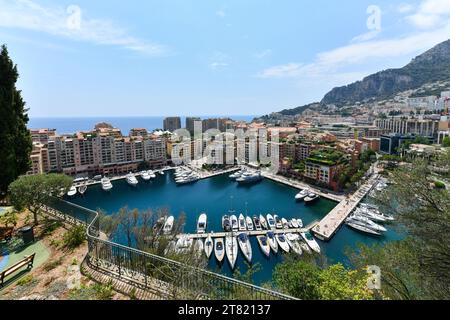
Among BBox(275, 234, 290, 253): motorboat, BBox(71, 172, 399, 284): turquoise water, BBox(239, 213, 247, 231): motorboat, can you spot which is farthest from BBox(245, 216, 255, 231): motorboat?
BBox(275, 234, 290, 253): motorboat

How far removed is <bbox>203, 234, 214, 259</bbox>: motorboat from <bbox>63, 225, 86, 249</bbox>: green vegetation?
33.5ft

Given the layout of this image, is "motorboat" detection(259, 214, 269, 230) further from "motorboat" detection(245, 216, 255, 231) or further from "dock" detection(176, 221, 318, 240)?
"dock" detection(176, 221, 318, 240)

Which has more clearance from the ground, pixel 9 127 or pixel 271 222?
pixel 9 127

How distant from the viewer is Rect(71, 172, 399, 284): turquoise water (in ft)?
55.7

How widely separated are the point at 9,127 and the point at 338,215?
22.3 metres

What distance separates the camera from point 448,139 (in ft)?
106

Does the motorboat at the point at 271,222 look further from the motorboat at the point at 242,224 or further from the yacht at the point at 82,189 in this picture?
the yacht at the point at 82,189

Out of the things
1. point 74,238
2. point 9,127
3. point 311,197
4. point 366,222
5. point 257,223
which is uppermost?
point 9,127

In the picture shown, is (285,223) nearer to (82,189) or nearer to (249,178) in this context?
(249,178)

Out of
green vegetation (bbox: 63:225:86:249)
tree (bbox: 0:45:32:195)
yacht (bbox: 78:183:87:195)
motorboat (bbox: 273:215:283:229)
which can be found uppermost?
tree (bbox: 0:45:32:195)

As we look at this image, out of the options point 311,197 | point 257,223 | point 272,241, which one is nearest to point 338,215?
point 311,197

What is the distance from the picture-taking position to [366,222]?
61.1 feet
